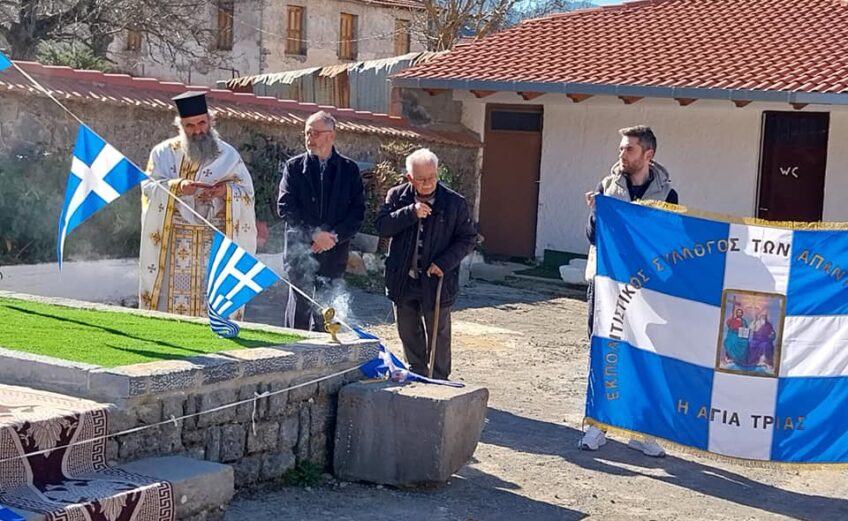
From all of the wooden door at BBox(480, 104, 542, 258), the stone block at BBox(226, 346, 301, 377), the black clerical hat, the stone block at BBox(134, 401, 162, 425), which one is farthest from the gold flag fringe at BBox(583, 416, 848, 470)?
the wooden door at BBox(480, 104, 542, 258)

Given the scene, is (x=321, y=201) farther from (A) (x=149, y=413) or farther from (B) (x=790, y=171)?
(B) (x=790, y=171)

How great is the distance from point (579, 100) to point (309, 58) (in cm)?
1991

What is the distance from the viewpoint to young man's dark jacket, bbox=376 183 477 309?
7.05m

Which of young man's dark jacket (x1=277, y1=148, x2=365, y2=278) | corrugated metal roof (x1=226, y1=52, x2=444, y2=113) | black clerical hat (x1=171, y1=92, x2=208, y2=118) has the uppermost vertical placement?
corrugated metal roof (x1=226, y1=52, x2=444, y2=113)

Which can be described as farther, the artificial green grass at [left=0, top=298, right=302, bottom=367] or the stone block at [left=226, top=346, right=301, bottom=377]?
the stone block at [left=226, top=346, right=301, bottom=377]

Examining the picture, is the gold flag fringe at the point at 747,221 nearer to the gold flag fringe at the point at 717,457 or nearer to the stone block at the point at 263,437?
the gold flag fringe at the point at 717,457

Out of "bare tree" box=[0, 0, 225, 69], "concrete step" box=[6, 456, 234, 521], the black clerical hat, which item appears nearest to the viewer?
"concrete step" box=[6, 456, 234, 521]

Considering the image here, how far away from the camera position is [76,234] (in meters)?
11.5

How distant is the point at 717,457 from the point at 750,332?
700 mm

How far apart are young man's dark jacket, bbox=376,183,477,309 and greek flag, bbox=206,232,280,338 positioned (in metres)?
1.37

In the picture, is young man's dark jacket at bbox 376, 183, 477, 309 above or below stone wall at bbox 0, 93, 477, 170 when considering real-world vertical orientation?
below

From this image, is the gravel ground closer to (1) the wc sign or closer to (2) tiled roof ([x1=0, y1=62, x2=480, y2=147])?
(2) tiled roof ([x1=0, y1=62, x2=480, y2=147])

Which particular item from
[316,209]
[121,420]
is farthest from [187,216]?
[121,420]

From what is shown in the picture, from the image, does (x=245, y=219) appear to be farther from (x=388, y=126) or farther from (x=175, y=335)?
(x=388, y=126)
